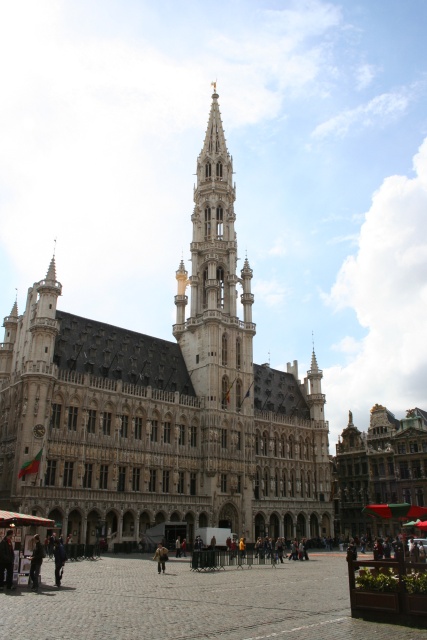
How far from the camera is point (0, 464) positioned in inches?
2242

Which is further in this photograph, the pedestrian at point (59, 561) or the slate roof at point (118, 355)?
the slate roof at point (118, 355)

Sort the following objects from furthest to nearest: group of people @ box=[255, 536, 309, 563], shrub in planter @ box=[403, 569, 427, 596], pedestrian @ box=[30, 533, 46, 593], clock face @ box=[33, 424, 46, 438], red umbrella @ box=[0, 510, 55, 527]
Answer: clock face @ box=[33, 424, 46, 438] → group of people @ box=[255, 536, 309, 563] → red umbrella @ box=[0, 510, 55, 527] → pedestrian @ box=[30, 533, 46, 593] → shrub in planter @ box=[403, 569, 427, 596]

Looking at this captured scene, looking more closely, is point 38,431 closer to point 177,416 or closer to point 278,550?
point 177,416

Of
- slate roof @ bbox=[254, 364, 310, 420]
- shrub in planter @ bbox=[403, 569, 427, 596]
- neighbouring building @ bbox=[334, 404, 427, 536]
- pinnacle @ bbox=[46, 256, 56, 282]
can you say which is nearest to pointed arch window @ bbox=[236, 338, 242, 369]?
slate roof @ bbox=[254, 364, 310, 420]

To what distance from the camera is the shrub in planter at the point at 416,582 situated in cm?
1506

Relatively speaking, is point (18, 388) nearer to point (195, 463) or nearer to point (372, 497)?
point (195, 463)

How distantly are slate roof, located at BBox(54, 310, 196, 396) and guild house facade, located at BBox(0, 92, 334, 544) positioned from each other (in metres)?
0.16

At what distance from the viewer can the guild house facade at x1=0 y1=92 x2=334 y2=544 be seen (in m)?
55.1

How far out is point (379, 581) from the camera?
16016 millimetres

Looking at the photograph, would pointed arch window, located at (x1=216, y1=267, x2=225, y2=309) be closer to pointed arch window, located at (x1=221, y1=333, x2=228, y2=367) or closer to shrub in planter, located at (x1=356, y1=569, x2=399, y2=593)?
pointed arch window, located at (x1=221, y1=333, x2=228, y2=367)

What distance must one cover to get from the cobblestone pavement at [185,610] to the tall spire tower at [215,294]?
43.6 meters

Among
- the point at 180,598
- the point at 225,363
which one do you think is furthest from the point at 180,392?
the point at 180,598

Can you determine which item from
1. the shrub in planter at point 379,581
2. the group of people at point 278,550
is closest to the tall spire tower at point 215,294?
the group of people at point 278,550

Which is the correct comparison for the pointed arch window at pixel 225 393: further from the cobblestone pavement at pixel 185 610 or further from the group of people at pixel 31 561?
the group of people at pixel 31 561
